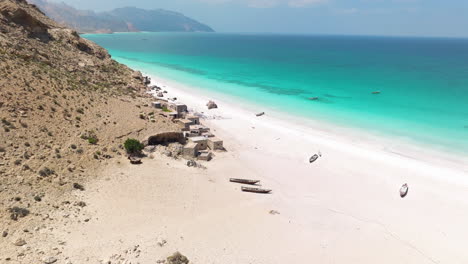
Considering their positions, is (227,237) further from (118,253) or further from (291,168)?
(291,168)

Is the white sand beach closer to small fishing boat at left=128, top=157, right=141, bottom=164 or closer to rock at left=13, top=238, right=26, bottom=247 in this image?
small fishing boat at left=128, top=157, right=141, bottom=164

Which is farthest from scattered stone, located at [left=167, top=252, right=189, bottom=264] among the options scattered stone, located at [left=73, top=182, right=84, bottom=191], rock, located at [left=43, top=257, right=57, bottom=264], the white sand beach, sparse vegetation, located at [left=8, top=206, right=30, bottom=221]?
scattered stone, located at [left=73, top=182, right=84, bottom=191]

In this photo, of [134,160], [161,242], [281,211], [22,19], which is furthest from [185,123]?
[22,19]

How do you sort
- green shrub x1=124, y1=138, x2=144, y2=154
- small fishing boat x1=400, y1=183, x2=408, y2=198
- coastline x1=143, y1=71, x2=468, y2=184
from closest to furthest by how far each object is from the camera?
1. small fishing boat x1=400, y1=183, x2=408, y2=198
2. green shrub x1=124, y1=138, x2=144, y2=154
3. coastline x1=143, y1=71, x2=468, y2=184

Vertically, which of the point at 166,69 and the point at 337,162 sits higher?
the point at 166,69

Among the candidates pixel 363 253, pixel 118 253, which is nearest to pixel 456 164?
pixel 363 253
